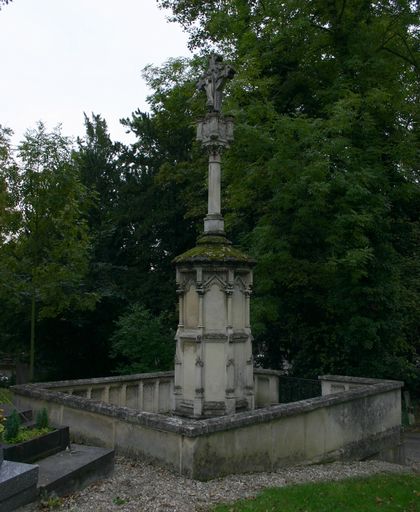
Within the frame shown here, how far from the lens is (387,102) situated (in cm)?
1542

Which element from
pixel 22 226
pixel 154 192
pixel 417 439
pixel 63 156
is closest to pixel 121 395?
pixel 22 226

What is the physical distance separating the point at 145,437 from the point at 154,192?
58.8ft

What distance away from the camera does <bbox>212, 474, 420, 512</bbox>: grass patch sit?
5879mm

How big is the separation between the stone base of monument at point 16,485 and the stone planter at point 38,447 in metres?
0.58

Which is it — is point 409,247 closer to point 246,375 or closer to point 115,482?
point 246,375

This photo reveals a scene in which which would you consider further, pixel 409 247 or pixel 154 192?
pixel 154 192

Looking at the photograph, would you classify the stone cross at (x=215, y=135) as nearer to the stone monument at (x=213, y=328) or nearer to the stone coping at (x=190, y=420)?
the stone monument at (x=213, y=328)

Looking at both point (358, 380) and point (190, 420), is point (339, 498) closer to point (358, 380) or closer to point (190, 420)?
point (190, 420)

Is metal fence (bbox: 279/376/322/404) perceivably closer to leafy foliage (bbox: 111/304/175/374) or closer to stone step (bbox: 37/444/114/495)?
leafy foliage (bbox: 111/304/175/374)

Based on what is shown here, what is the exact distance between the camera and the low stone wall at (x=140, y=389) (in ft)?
35.8

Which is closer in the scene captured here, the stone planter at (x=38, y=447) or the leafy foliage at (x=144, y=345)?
the stone planter at (x=38, y=447)

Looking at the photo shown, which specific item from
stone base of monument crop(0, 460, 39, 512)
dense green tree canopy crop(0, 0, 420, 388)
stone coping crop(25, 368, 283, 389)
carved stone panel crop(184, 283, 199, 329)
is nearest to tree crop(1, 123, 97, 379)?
dense green tree canopy crop(0, 0, 420, 388)

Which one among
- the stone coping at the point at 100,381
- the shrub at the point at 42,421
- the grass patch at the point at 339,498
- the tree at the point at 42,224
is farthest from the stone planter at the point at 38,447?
Result: the tree at the point at 42,224

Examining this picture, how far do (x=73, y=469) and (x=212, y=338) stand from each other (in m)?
4.02
